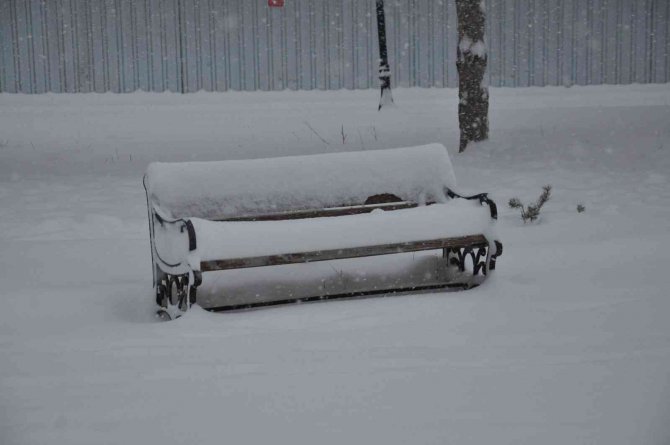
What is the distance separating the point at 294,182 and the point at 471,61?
539cm

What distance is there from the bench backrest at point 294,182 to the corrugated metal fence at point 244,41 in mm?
12147

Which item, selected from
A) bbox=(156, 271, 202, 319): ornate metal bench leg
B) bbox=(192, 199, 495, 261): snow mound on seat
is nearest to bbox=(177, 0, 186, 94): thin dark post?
bbox=(156, 271, 202, 319): ornate metal bench leg

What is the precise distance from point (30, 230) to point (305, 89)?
10.9 meters

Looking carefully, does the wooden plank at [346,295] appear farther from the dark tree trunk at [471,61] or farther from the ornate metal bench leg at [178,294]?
the dark tree trunk at [471,61]

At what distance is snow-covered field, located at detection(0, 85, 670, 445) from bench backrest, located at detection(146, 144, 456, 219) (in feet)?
2.07

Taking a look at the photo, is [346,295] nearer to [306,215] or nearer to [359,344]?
[306,215]

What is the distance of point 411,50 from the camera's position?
17.1 metres

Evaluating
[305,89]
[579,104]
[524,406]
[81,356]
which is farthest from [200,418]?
[305,89]

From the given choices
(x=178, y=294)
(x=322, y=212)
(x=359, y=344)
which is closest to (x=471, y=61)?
(x=322, y=212)

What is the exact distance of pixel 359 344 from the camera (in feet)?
12.2

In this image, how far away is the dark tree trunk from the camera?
9570 millimetres

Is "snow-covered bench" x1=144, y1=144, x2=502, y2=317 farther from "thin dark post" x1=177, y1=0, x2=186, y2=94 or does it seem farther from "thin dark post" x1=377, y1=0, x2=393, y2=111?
"thin dark post" x1=177, y1=0, x2=186, y2=94

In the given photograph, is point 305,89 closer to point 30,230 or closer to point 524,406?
point 30,230

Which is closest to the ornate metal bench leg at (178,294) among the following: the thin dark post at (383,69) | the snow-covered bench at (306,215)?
the snow-covered bench at (306,215)
